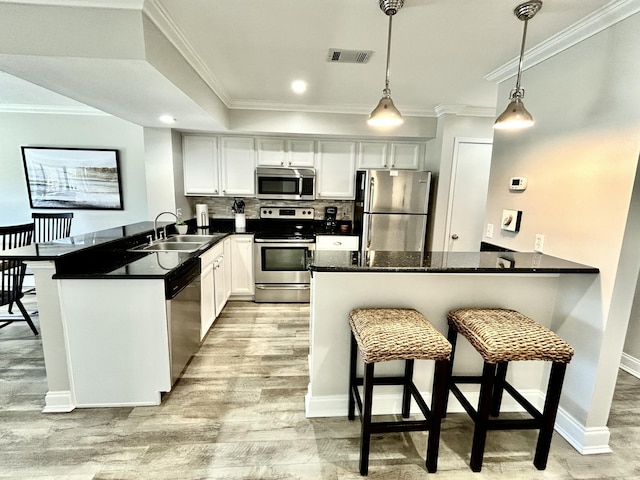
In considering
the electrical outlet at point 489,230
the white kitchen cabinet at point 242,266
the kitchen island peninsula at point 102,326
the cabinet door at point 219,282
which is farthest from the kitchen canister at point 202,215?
the electrical outlet at point 489,230

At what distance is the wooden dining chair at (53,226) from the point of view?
3.47 m

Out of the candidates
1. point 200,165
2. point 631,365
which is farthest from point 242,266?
point 631,365

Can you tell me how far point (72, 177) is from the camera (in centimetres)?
389

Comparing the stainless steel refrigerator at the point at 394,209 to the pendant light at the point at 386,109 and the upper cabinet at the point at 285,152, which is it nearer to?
the upper cabinet at the point at 285,152

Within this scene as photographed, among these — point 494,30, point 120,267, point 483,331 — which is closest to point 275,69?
point 494,30

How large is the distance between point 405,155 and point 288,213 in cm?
179

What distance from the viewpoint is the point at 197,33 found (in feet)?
6.03

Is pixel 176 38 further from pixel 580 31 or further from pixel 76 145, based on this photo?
pixel 76 145

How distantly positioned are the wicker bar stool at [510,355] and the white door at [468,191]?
2.12 metres

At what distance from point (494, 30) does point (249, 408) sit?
2845 mm

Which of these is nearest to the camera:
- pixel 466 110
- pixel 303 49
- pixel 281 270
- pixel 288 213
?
pixel 303 49

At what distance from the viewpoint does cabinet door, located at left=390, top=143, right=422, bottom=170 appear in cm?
386

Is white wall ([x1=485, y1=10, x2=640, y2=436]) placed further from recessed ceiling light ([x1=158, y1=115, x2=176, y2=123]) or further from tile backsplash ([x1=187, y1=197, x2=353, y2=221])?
recessed ceiling light ([x1=158, y1=115, x2=176, y2=123])

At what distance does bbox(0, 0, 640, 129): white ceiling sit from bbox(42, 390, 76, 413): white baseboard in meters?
1.97
